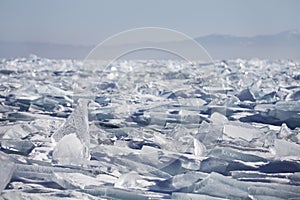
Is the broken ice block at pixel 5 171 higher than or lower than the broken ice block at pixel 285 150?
lower

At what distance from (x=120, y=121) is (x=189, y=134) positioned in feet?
2.47

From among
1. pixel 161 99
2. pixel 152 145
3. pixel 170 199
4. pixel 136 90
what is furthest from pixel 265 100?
pixel 170 199

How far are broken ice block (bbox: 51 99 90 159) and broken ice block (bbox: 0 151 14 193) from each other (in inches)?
10.8

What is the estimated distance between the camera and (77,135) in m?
2.22

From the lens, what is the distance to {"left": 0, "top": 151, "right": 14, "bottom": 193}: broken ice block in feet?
5.54

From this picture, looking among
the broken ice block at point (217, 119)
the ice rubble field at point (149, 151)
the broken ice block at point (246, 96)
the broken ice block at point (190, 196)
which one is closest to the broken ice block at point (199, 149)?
the ice rubble field at point (149, 151)

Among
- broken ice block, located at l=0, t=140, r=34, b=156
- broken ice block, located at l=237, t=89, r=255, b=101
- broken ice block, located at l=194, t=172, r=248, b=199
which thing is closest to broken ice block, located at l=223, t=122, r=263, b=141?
broken ice block, located at l=194, t=172, r=248, b=199

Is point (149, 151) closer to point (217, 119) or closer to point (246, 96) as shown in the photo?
point (217, 119)

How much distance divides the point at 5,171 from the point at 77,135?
0.53 meters

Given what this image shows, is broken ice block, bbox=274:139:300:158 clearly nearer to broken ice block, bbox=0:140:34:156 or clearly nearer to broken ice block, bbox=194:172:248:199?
broken ice block, bbox=194:172:248:199

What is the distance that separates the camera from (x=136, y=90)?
193 inches

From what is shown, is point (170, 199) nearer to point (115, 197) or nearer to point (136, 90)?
point (115, 197)

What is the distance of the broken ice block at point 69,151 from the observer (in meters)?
2.01

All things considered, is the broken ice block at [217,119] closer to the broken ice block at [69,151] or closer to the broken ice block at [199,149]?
the broken ice block at [199,149]
